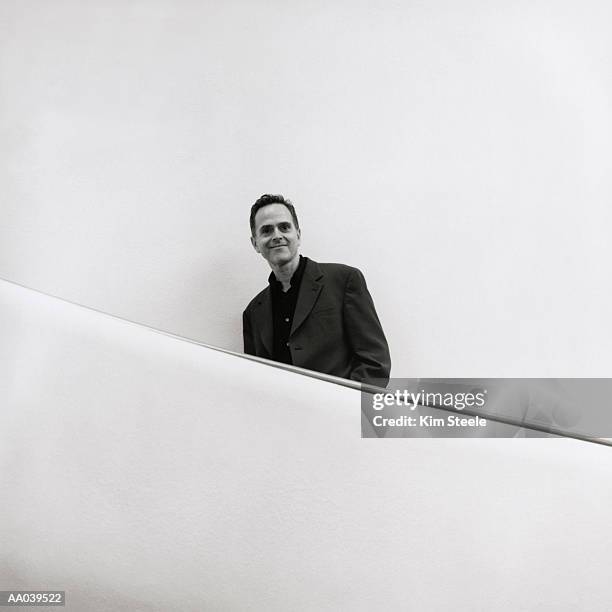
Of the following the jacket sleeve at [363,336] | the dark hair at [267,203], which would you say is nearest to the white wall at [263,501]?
the jacket sleeve at [363,336]

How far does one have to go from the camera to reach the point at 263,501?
0.68 meters

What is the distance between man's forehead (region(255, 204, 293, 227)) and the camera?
1499mm

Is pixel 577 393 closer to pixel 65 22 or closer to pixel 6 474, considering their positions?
pixel 6 474

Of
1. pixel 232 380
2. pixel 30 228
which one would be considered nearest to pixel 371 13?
pixel 30 228

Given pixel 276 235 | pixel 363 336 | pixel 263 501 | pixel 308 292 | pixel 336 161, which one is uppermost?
pixel 336 161

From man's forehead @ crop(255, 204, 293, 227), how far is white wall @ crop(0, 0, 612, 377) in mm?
138

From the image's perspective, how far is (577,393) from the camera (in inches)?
59.2

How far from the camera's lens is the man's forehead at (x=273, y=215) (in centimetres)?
150

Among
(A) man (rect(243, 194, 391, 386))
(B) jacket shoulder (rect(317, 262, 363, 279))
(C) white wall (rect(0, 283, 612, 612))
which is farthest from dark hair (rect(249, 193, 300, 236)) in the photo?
(C) white wall (rect(0, 283, 612, 612))

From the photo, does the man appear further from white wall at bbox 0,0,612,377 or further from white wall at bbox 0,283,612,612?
white wall at bbox 0,283,612,612

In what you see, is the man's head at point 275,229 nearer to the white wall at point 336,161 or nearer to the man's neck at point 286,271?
the man's neck at point 286,271

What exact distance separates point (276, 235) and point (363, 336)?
0.31m

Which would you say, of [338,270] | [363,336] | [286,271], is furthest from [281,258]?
[363,336]

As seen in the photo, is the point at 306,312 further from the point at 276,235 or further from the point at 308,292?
the point at 276,235
